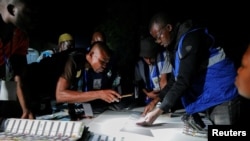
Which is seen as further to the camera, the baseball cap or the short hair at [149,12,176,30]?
the baseball cap

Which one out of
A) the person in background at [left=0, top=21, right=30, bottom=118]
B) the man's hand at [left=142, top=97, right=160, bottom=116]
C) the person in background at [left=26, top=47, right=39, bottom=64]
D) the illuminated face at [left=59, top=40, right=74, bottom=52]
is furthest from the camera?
the person in background at [left=26, top=47, right=39, bottom=64]

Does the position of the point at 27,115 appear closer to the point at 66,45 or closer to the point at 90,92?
the point at 90,92

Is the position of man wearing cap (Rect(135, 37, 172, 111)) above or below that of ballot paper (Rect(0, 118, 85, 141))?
above

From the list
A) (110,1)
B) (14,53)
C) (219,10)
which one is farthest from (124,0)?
(14,53)

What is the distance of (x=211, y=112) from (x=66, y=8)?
549 centimetres

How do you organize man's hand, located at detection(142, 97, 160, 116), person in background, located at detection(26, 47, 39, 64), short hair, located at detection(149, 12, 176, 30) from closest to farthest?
short hair, located at detection(149, 12, 176, 30) < man's hand, located at detection(142, 97, 160, 116) < person in background, located at detection(26, 47, 39, 64)

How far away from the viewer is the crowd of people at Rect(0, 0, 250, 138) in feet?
6.34

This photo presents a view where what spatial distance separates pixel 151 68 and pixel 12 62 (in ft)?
5.44

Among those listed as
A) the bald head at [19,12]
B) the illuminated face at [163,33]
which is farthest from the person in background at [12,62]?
the illuminated face at [163,33]

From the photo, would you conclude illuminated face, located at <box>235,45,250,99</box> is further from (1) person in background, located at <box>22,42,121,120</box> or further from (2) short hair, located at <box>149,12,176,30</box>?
(1) person in background, located at <box>22,42,121,120</box>

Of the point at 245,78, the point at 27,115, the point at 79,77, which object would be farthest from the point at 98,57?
the point at 245,78

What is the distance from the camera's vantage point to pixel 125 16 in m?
6.50

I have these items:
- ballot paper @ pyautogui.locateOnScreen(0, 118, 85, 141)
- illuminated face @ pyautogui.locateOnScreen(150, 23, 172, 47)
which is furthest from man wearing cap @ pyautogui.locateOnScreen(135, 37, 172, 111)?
ballot paper @ pyautogui.locateOnScreen(0, 118, 85, 141)

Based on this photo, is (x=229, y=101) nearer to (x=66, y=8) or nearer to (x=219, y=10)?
(x=219, y=10)
